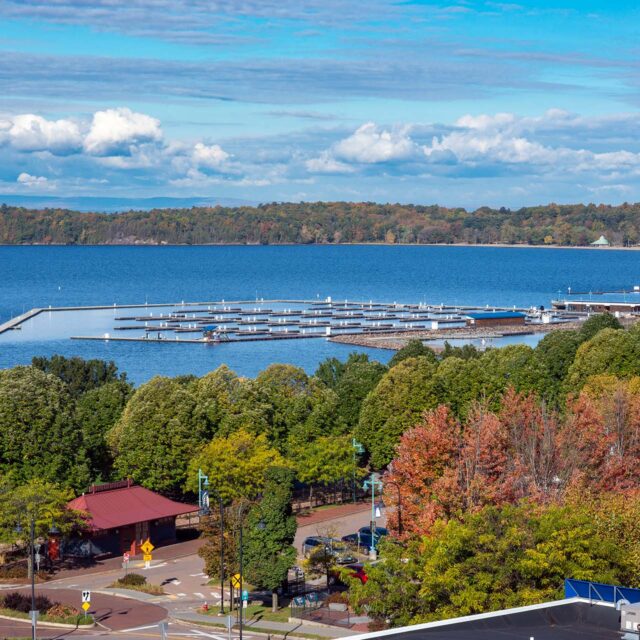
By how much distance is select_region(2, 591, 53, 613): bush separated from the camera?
44.8 metres

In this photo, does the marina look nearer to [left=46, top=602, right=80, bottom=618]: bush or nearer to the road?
the road

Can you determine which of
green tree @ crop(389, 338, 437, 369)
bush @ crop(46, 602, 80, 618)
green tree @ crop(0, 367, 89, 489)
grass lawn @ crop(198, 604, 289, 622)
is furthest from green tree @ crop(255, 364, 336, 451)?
bush @ crop(46, 602, 80, 618)

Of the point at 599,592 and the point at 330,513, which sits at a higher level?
the point at 599,592

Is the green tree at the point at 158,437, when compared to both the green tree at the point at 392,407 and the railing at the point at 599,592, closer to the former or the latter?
the green tree at the point at 392,407

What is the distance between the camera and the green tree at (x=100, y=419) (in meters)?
63.6

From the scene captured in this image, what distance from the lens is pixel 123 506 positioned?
5741 cm

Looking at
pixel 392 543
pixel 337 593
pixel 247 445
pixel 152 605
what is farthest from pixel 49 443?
pixel 392 543

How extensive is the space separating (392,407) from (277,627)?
29927 mm

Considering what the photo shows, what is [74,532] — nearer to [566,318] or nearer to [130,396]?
[130,396]

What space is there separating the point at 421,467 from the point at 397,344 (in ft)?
349

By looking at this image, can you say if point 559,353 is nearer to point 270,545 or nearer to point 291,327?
point 270,545

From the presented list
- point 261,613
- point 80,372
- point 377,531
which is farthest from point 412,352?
point 261,613

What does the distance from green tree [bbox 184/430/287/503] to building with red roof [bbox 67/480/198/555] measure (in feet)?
6.85

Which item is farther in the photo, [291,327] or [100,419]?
[291,327]
